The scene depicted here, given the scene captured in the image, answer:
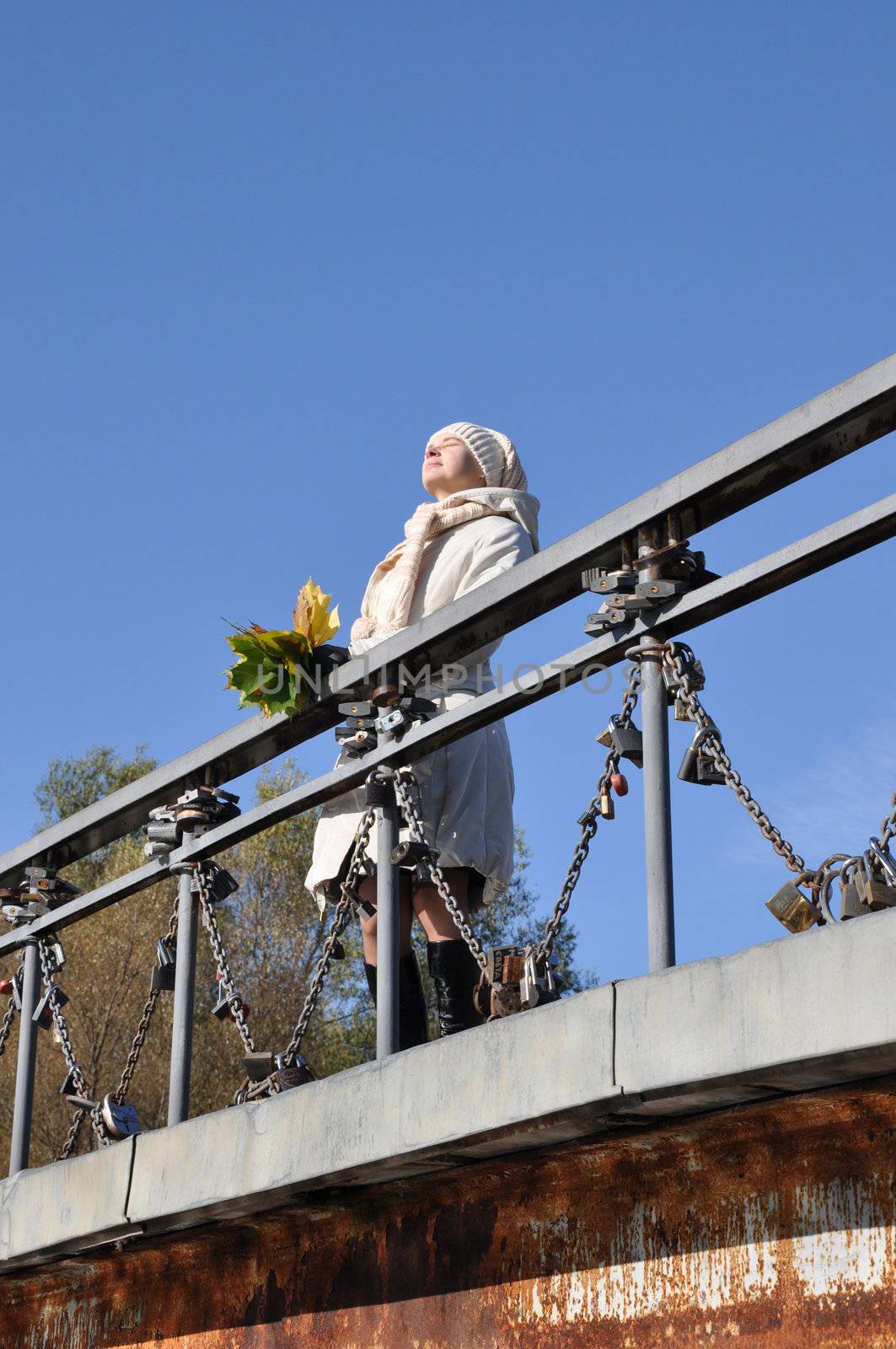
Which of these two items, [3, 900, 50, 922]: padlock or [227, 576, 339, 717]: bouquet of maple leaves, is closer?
[227, 576, 339, 717]: bouquet of maple leaves

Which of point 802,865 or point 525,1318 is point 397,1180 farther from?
point 802,865

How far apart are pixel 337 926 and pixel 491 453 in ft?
6.36

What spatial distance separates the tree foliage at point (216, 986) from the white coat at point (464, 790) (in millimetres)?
16124

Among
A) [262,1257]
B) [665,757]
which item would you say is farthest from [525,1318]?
[665,757]

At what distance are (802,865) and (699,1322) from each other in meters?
0.99

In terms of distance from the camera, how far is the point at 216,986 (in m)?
24.0

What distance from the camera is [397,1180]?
4469mm

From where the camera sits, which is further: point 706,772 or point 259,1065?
point 259,1065

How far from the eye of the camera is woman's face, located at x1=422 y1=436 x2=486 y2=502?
19.9 feet

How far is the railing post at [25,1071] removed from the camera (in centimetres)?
570

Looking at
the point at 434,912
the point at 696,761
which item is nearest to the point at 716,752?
the point at 696,761

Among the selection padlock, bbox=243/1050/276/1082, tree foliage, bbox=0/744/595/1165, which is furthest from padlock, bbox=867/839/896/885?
tree foliage, bbox=0/744/595/1165

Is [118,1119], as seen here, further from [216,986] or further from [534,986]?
[216,986]

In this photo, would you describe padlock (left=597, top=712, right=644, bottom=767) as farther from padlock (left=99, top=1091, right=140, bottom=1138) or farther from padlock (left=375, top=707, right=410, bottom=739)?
padlock (left=99, top=1091, right=140, bottom=1138)
